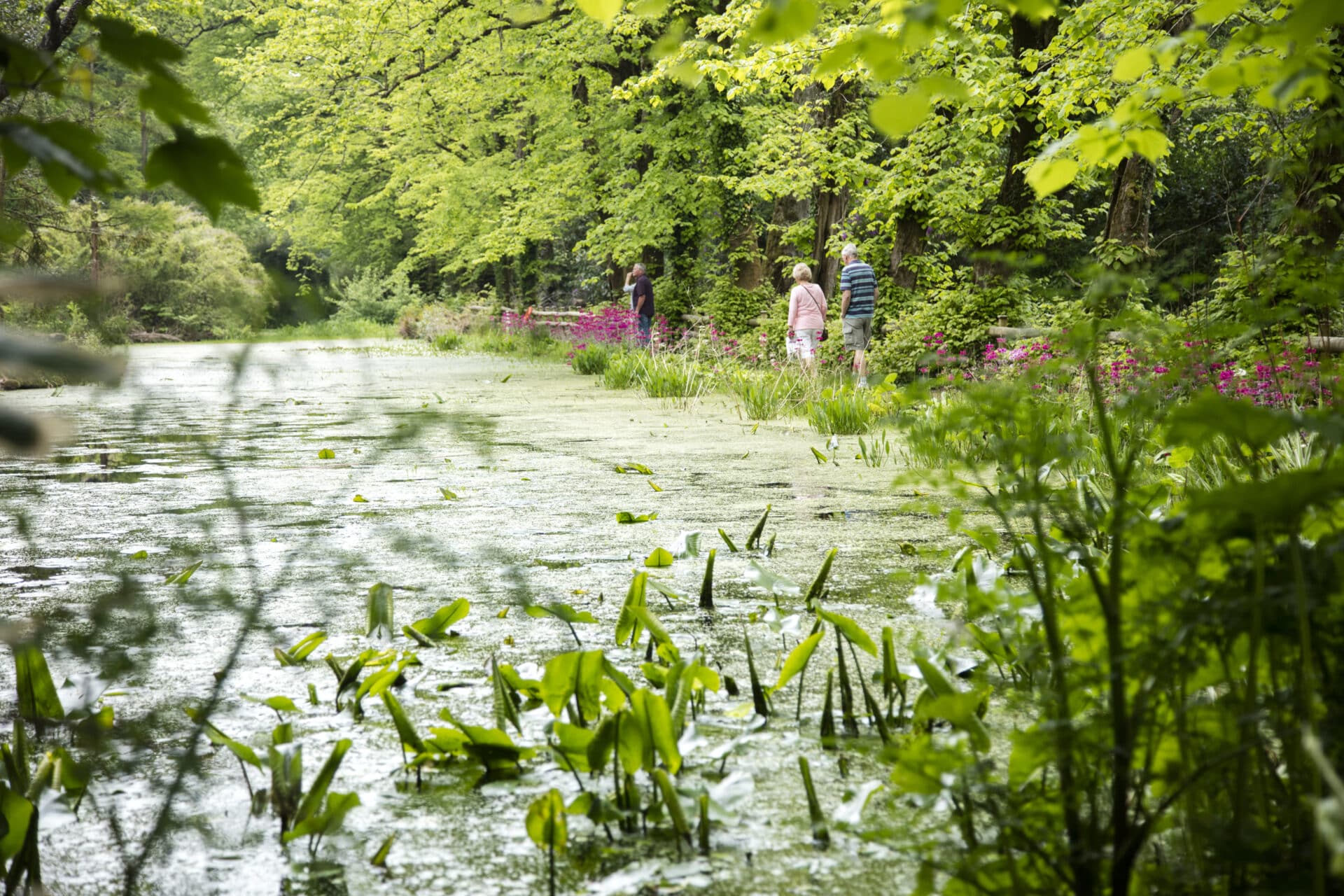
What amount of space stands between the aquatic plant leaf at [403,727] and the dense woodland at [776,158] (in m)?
0.61

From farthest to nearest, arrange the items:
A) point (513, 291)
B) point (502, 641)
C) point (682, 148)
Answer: point (513, 291), point (682, 148), point (502, 641)

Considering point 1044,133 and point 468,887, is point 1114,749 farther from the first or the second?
point 1044,133

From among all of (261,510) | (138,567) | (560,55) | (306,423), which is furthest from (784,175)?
(138,567)

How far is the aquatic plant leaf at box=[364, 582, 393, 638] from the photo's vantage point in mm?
2410

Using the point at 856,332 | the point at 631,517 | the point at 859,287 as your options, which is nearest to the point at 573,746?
the point at 631,517

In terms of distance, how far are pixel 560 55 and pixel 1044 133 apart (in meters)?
8.86

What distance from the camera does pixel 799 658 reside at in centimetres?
195

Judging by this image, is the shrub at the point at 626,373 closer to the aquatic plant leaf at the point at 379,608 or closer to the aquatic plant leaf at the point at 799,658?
the aquatic plant leaf at the point at 379,608

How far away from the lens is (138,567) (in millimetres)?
3254

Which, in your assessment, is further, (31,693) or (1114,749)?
(31,693)

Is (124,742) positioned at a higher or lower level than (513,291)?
lower

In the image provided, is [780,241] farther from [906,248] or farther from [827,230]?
[906,248]

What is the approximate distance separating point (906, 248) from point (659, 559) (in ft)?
37.3

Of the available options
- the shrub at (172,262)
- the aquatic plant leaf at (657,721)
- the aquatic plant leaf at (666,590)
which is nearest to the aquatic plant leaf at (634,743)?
the aquatic plant leaf at (657,721)
